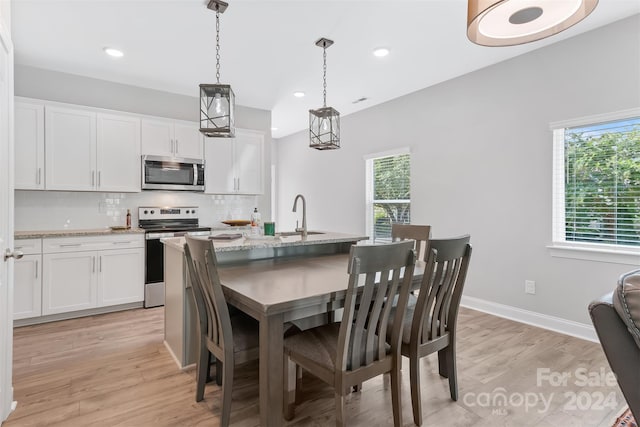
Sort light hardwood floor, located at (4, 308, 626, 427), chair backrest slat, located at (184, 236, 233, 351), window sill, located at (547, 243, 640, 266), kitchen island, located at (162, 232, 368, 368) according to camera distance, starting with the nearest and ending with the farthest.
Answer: chair backrest slat, located at (184, 236, 233, 351) → light hardwood floor, located at (4, 308, 626, 427) → kitchen island, located at (162, 232, 368, 368) → window sill, located at (547, 243, 640, 266)

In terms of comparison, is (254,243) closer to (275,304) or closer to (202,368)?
(202,368)

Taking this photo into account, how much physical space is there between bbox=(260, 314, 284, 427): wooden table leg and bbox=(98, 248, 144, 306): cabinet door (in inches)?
117

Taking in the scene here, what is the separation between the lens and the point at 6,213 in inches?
73.0

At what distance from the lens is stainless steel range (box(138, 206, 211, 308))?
13.0 ft

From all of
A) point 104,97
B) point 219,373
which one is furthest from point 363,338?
point 104,97

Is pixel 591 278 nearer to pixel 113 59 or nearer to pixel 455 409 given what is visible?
pixel 455 409

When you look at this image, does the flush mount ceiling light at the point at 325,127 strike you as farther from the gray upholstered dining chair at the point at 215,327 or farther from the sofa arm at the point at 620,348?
Answer: the sofa arm at the point at 620,348

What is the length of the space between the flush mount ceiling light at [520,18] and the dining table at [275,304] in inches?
56.3

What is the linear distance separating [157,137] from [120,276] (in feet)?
5.68

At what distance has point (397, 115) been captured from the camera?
477 centimetres

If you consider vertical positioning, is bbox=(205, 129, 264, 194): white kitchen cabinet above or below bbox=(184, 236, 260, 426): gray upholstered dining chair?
above

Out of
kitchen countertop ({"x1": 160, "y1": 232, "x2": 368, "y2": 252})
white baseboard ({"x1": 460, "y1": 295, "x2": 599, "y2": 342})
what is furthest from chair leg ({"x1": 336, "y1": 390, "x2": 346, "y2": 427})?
white baseboard ({"x1": 460, "y1": 295, "x2": 599, "y2": 342})

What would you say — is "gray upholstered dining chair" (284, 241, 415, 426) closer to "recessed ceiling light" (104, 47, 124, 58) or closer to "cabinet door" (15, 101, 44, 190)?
"recessed ceiling light" (104, 47, 124, 58)

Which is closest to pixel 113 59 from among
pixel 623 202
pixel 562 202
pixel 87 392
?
pixel 87 392
